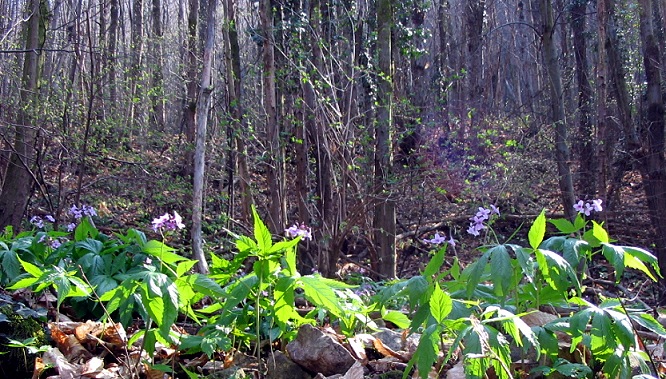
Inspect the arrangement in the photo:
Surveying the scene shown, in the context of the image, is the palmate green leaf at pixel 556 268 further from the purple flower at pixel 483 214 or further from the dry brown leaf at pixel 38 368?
the dry brown leaf at pixel 38 368

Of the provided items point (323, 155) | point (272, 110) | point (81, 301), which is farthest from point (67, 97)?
point (81, 301)

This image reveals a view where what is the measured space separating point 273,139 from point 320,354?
4985 mm

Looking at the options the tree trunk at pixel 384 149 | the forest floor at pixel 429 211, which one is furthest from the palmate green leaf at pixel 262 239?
the forest floor at pixel 429 211

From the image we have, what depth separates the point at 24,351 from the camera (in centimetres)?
328

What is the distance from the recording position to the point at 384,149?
763 cm

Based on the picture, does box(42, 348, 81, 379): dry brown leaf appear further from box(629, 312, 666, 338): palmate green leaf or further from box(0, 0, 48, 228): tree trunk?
box(0, 0, 48, 228): tree trunk

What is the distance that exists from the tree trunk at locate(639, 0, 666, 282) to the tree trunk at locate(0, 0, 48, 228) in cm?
933

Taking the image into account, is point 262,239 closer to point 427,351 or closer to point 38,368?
point 427,351

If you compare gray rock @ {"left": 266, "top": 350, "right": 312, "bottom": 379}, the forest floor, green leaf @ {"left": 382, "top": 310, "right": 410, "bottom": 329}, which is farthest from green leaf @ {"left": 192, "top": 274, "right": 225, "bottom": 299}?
the forest floor

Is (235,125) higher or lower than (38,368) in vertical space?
higher

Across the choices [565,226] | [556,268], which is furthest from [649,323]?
[565,226]

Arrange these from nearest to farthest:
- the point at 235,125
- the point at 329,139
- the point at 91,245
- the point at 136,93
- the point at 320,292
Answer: the point at 320,292
the point at 91,245
the point at 329,139
the point at 235,125
the point at 136,93

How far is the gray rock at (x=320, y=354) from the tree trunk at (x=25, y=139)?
7.70m

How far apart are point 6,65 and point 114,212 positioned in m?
3.24
